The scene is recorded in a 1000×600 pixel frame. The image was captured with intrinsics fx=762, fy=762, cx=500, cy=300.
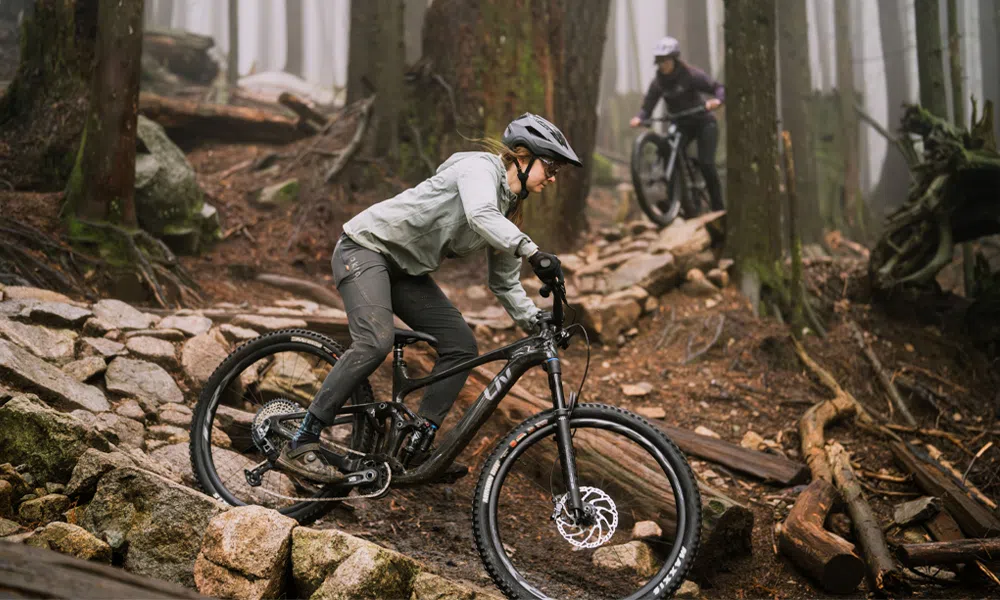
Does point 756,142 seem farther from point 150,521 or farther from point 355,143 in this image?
point 150,521

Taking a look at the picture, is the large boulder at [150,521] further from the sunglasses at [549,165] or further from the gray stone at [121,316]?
the gray stone at [121,316]

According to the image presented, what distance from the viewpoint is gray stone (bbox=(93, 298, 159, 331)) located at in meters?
5.50

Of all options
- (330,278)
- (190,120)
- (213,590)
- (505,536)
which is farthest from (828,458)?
(190,120)

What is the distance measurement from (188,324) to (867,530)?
4874 mm

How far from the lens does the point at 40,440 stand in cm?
345

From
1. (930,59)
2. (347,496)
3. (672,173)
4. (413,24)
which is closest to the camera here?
(347,496)

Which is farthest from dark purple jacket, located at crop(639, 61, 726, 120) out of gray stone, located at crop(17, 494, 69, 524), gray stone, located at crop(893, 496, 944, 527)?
gray stone, located at crop(17, 494, 69, 524)

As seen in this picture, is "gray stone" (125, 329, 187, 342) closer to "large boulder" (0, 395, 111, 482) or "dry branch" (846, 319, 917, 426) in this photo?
"large boulder" (0, 395, 111, 482)

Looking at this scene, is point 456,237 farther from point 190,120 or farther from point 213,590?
point 190,120

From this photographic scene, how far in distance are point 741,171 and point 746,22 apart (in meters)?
1.59

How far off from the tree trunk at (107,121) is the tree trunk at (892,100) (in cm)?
1355

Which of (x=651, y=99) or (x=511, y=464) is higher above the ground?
(x=651, y=99)

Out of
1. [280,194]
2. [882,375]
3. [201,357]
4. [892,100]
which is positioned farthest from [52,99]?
[892,100]

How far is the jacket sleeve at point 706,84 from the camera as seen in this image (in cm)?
954
